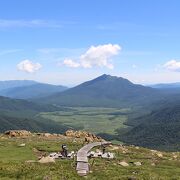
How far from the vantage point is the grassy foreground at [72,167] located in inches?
1535

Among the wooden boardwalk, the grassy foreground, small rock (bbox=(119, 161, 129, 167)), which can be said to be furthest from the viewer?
small rock (bbox=(119, 161, 129, 167))

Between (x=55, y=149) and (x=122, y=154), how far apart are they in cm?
1104

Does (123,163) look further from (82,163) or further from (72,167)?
(72,167)

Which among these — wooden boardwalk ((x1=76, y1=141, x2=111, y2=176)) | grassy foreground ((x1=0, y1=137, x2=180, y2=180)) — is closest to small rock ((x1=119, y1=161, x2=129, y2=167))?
grassy foreground ((x1=0, y1=137, x2=180, y2=180))

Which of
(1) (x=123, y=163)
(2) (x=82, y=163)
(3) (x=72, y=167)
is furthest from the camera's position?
(1) (x=123, y=163)

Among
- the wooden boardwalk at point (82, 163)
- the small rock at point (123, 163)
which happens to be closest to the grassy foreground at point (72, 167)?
the small rock at point (123, 163)

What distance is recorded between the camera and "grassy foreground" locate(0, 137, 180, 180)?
3899cm

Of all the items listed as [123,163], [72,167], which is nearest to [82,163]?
[72,167]

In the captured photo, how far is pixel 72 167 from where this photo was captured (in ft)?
144

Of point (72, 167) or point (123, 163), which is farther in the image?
point (123, 163)

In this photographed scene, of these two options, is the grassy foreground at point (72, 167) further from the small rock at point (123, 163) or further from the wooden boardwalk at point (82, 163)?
the wooden boardwalk at point (82, 163)

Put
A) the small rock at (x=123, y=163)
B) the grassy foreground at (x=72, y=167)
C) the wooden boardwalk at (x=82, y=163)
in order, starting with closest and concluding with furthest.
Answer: the grassy foreground at (x=72, y=167) < the wooden boardwalk at (x=82, y=163) < the small rock at (x=123, y=163)

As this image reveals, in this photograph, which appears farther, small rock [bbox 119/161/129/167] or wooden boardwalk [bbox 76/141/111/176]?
small rock [bbox 119/161/129/167]

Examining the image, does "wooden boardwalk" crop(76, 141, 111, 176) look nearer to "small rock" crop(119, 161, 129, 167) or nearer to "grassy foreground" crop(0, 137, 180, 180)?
"grassy foreground" crop(0, 137, 180, 180)
